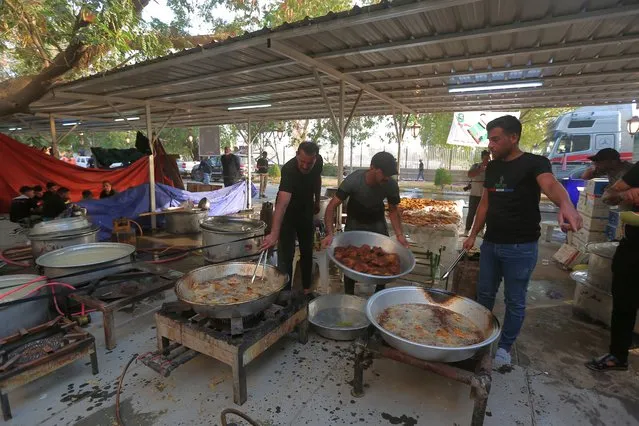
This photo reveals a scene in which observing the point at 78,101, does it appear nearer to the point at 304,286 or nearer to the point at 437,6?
the point at 304,286

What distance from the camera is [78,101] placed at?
25.8 feet

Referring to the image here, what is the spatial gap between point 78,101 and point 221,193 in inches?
163

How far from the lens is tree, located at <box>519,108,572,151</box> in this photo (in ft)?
59.2

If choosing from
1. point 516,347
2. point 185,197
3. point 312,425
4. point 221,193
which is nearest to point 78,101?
point 185,197

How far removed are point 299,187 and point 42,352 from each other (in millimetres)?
2555

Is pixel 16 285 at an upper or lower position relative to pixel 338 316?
upper

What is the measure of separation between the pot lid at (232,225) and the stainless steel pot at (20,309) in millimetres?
2310

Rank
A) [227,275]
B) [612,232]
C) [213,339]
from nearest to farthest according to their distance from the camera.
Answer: [213,339]
[227,275]
[612,232]

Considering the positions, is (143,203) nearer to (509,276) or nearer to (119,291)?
(119,291)

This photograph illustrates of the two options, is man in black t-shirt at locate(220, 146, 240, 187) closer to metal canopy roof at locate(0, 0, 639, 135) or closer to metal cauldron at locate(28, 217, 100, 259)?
metal canopy roof at locate(0, 0, 639, 135)

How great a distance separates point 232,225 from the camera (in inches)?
215

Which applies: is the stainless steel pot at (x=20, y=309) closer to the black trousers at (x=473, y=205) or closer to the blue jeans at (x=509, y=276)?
the blue jeans at (x=509, y=276)

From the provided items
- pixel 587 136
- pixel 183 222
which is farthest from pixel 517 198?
pixel 587 136

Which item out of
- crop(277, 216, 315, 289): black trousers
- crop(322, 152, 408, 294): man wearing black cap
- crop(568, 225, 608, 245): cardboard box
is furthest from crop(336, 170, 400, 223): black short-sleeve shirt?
crop(568, 225, 608, 245): cardboard box
